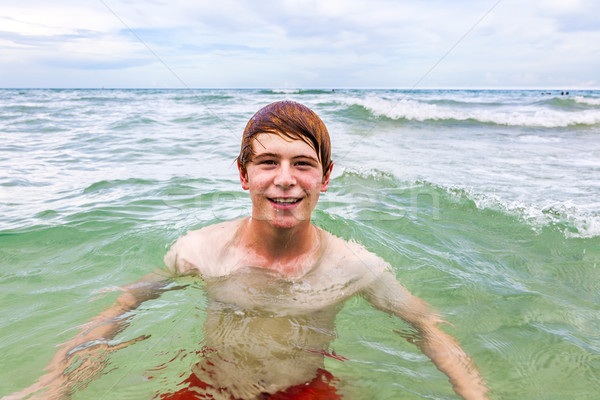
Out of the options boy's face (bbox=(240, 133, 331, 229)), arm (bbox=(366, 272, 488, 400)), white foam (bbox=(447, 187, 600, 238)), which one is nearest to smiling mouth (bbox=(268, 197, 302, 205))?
Answer: boy's face (bbox=(240, 133, 331, 229))

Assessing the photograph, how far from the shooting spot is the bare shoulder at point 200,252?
264cm

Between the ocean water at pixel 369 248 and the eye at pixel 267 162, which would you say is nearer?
the eye at pixel 267 162

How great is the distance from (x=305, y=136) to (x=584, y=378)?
2216 millimetres

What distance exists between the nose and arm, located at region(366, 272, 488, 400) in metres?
1.03

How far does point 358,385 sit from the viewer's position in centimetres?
226

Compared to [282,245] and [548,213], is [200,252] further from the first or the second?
[548,213]

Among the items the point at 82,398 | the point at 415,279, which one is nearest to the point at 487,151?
the point at 415,279

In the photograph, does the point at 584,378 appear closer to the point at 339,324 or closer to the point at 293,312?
the point at 339,324

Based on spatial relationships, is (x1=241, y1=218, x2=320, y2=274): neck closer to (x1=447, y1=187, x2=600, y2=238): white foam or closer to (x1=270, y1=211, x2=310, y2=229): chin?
(x1=270, y1=211, x2=310, y2=229): chin

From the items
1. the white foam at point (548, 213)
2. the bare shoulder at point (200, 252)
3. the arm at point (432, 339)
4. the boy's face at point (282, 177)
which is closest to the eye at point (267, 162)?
the boy's face at point (282, 177)

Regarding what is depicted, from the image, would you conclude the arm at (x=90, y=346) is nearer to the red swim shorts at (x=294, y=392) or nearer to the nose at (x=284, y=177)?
the red swim shorts at (x=294, y=392)

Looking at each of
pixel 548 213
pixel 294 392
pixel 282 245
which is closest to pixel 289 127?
pixel 282 245

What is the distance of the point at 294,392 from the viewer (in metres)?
2.01

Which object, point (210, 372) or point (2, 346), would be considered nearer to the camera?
point (210, 372)
